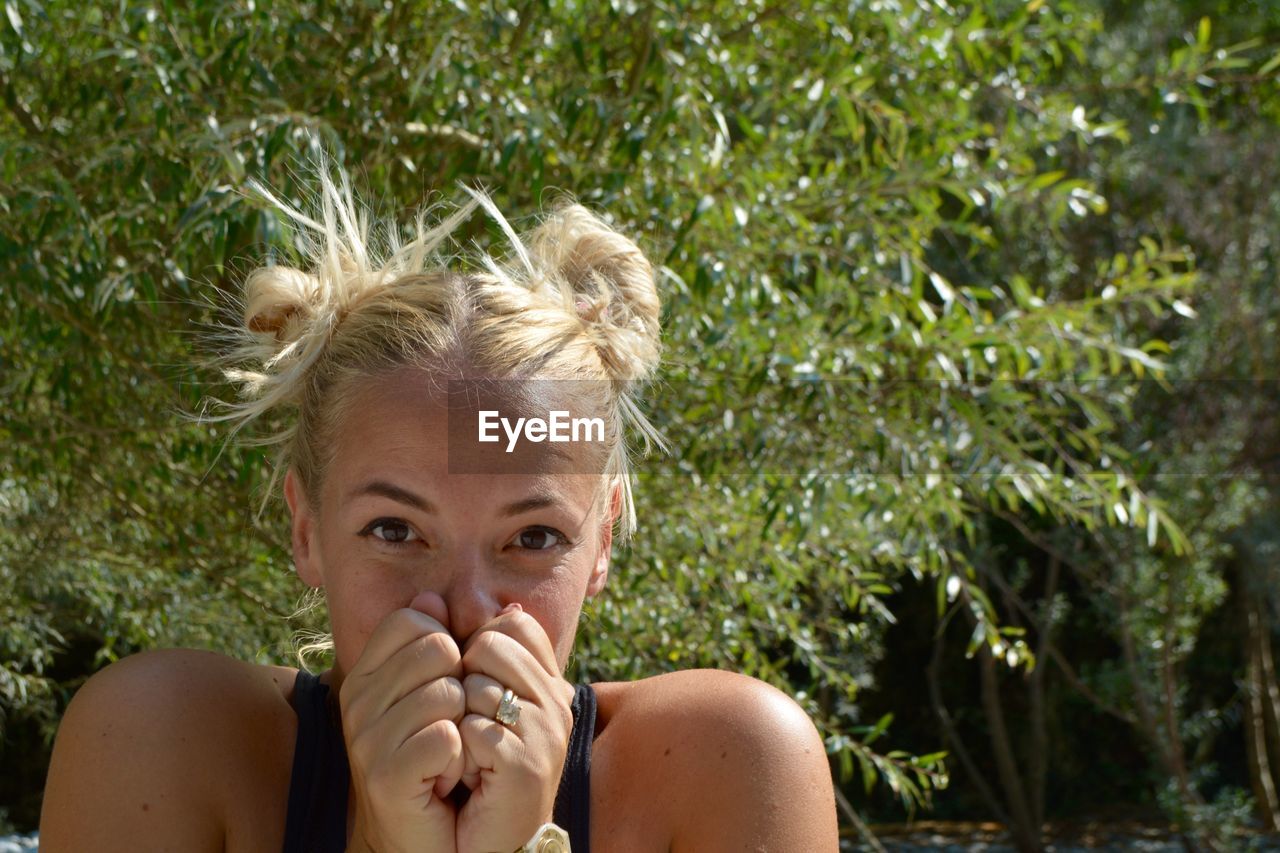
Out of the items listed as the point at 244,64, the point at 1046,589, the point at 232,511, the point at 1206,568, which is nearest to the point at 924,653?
the point at 1046,589

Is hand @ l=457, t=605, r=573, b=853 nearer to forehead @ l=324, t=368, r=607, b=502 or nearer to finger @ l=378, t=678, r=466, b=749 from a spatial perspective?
finger @ l=378, t=678, r=466, b=749

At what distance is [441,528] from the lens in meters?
1.31

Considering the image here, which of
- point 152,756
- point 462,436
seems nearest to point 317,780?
point 152,756

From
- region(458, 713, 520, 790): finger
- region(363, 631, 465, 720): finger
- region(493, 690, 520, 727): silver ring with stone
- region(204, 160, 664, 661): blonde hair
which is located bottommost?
region(458, 713, 520, 790): finger

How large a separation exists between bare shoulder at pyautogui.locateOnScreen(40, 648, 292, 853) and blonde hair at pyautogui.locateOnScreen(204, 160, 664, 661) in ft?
0.81

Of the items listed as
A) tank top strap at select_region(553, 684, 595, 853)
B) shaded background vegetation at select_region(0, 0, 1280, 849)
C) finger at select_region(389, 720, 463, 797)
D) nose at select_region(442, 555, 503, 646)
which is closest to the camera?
finger at select_region(389, 720, 463, 797)

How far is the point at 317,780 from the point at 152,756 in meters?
0.17

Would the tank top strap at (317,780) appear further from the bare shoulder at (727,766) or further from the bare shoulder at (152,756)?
the bare shoulder at (727,766)

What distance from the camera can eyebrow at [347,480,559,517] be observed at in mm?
1311

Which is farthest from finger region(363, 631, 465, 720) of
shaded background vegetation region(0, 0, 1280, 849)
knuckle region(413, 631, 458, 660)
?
shaded background vegetation region(0, 0, 1280, 849)

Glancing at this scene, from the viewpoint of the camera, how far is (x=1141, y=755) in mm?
7246

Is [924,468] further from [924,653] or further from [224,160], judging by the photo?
[924,653]

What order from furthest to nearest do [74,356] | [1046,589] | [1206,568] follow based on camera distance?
[1046,589]
[1206,568]
[74,356]

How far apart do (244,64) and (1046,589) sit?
18.4 feet
